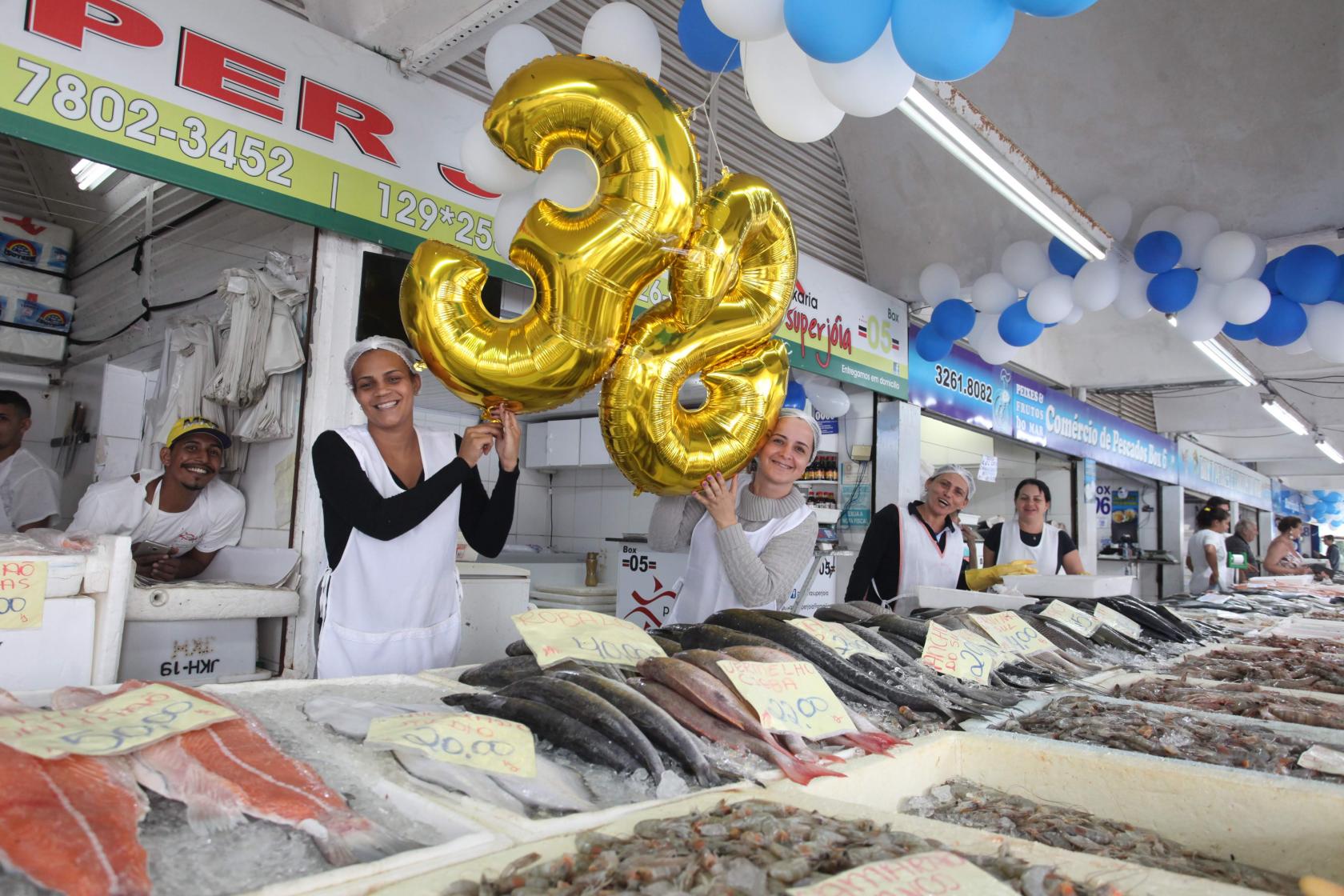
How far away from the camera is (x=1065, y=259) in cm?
612

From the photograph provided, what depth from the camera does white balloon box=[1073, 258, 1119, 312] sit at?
230 inches

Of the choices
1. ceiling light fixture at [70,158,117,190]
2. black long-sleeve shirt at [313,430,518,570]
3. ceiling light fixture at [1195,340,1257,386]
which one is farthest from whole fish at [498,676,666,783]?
ceiling light fixture at [1195,340,1257,386]

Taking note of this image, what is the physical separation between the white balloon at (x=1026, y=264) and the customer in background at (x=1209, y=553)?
3879 mm

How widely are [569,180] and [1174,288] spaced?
455 cm

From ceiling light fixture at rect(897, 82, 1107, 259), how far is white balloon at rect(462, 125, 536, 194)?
154cm

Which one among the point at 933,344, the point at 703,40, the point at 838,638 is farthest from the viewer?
the point at 933,344

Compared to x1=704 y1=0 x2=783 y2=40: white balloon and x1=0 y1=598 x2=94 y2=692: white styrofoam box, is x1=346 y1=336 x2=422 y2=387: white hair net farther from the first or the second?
x1=704 y1=0 x2=783 y2=40: white balloon

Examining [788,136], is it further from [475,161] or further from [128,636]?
[128,636]

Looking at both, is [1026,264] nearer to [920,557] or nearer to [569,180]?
[920,557]

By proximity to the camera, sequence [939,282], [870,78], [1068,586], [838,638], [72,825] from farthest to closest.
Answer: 1. [939,282]
2. [1068,586]
3. [870,78]
4. [838,638]
5. [72,825]

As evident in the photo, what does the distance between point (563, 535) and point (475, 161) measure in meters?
5.99

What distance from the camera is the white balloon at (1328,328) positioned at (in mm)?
5414

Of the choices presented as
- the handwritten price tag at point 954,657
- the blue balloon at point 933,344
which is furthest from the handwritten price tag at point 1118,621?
the blue balloon at point 933,344

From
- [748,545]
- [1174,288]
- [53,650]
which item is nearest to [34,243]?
[53,650]
